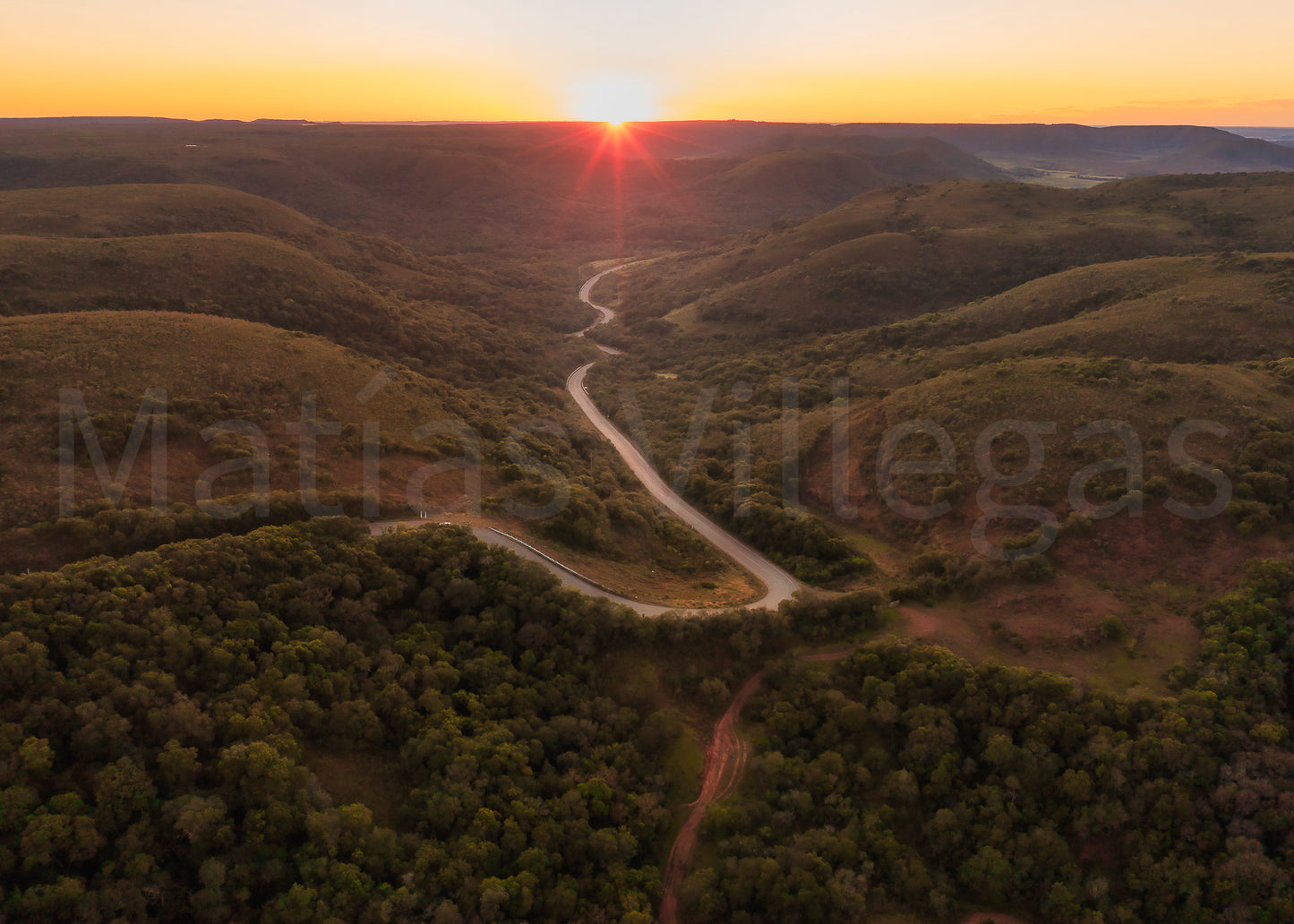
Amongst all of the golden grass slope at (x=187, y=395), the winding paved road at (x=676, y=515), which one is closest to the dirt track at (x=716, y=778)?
the winding paved road at (x=676, y=515)

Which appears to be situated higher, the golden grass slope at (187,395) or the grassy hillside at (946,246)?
the grassy hillside at (946,246)

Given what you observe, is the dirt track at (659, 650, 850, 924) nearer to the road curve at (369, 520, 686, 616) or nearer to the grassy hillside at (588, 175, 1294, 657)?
the road curve at (369, 520, 686, 616)

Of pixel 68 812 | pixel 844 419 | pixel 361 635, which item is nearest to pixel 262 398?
pixel 361 635

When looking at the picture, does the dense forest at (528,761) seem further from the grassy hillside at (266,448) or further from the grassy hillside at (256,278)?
the grassy hillside at (256,278)

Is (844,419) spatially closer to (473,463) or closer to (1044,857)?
(473,463)

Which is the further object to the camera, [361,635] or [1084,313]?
[1084,313]

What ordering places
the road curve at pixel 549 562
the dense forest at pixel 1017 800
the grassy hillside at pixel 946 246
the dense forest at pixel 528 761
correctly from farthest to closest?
the grassy hillside at pixel 946 246 → the road curve at pixel 549 562 → the dense forest at pixel 1017 800 → the dense forest at pixel 528 761

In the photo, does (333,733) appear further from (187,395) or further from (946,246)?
(946,246)

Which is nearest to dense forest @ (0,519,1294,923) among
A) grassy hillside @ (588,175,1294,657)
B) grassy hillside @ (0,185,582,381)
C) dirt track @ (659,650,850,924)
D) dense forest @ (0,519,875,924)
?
dense forest @ (0,519,875,924)
